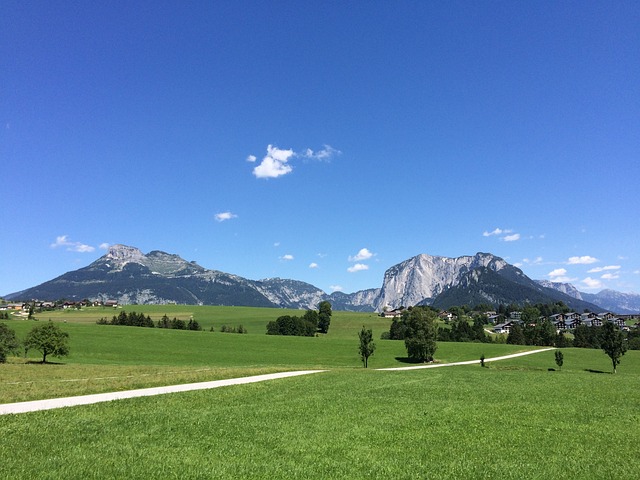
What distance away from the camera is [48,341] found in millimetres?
64250

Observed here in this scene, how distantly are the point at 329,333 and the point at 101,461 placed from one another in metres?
148

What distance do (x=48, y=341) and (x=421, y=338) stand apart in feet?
226

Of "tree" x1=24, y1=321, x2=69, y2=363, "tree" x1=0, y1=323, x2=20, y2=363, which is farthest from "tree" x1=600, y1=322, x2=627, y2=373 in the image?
"tree" x1=0, y1=323, x2=20, y2=363

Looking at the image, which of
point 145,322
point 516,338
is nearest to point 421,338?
point 516,338

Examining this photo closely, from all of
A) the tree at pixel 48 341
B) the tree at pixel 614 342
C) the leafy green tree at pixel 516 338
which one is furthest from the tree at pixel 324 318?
the tree at pixel 48 341

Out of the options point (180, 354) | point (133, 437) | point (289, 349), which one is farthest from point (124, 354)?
point (133, 437)

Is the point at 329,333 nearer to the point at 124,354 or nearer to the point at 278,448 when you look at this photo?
the point at 124,354

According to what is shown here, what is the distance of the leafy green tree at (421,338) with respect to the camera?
86.4 metres

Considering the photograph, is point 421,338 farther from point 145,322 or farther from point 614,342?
point 145,322

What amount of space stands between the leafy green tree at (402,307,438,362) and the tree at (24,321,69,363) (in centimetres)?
6480

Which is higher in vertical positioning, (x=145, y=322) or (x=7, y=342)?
(x=7, y=342)

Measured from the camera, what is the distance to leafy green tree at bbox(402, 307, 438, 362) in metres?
86.4

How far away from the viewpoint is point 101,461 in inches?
437

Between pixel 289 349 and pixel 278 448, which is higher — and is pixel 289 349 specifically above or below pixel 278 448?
below
